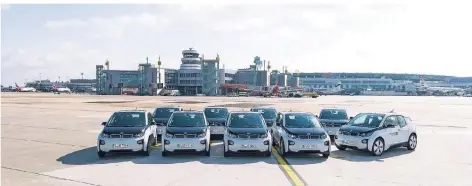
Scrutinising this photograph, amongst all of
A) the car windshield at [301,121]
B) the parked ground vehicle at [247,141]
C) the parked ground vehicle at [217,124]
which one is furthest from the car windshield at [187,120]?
the car windshield at [301,121]

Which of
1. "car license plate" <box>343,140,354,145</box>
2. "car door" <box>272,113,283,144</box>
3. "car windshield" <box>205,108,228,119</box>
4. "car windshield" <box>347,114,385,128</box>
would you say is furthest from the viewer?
"car windshield" <box>205,108,228,119</box>

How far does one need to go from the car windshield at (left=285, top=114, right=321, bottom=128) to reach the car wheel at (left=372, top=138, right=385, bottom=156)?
2.07 meters

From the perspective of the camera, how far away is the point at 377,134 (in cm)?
1273

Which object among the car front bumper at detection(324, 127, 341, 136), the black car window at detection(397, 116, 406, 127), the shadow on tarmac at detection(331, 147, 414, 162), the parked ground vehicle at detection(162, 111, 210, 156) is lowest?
the shadow on tarmac at detection(331, 147, 414, 162)

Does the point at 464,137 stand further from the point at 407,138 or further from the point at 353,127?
the point at 353,127

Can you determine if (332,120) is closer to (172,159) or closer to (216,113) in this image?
(216,113)

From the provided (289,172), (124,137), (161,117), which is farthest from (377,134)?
(161,117)

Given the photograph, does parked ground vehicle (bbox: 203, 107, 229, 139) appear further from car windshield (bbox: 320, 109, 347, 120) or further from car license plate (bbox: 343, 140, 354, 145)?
car license plate (bbox: 343, 140, 354, 145)

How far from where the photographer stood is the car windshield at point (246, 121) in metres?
12.9

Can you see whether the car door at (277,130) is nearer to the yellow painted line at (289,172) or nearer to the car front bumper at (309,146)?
the yellow painted line at (289,172)

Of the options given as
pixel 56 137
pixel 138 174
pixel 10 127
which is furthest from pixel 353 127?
pixel 10 127

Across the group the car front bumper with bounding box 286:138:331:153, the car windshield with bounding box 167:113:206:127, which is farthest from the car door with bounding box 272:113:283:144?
the car windshield with bounding box 167:113:206:127

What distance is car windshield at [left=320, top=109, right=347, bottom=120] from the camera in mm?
17547

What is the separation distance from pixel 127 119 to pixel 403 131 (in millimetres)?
10790
